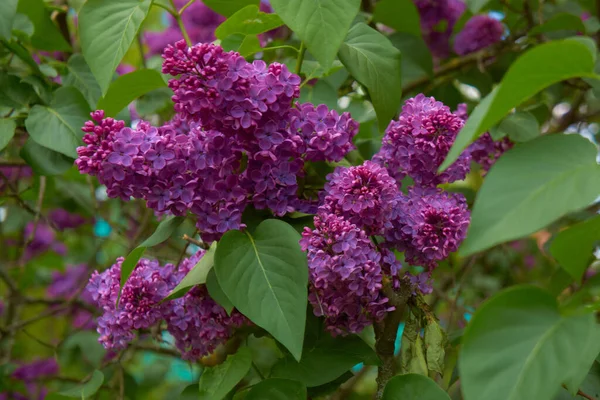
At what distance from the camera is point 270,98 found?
0.69 meters

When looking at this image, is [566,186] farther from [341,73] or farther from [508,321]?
[341,73]

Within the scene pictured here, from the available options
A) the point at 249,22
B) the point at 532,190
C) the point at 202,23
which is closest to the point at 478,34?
the point at 202,23

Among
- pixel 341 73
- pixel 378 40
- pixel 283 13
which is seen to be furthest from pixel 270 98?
pixel 341 73

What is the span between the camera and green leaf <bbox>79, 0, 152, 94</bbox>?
29.2 inches

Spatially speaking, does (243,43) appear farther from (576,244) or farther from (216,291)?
(576,244)

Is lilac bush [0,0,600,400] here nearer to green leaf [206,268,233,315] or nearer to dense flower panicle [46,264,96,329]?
green leaf [206,268,233,315]

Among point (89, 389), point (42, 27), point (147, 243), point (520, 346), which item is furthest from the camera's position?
point (42, 27)

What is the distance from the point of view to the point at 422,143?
728mm

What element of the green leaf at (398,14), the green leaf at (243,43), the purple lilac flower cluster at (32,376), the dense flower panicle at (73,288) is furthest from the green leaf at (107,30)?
the dense flower panicle at (73,288)

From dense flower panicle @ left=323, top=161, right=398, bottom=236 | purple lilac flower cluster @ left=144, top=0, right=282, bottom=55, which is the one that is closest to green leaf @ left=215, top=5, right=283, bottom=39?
dense flower panicle @ left=323, top=161, right=398, bottom=236

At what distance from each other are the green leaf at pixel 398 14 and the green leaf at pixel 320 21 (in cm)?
56

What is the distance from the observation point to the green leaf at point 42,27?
1102mm

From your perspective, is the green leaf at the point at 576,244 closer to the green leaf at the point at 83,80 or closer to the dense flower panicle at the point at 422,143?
the dense flower panicle at the point at 422,143

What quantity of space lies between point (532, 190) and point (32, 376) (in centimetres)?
149
